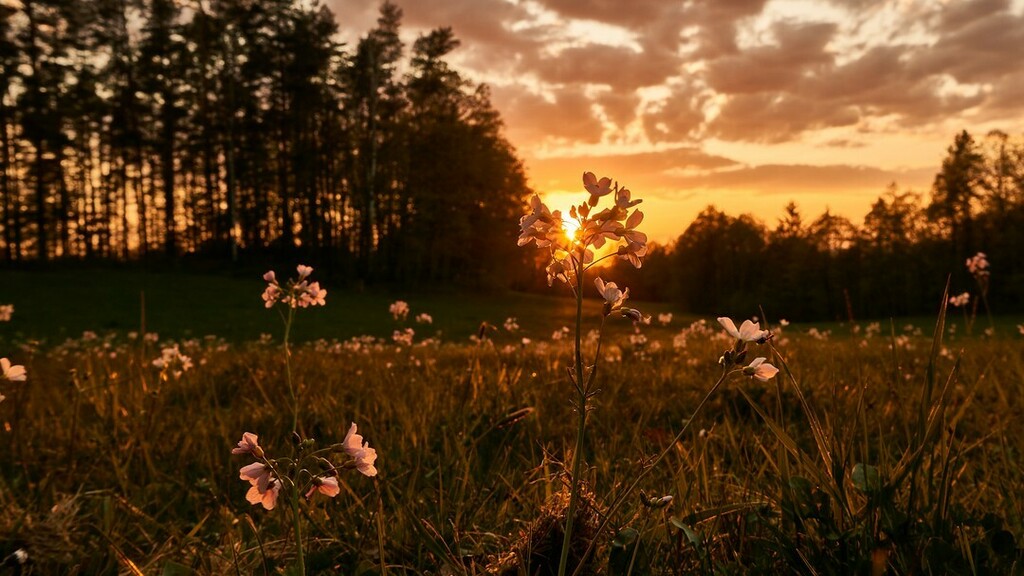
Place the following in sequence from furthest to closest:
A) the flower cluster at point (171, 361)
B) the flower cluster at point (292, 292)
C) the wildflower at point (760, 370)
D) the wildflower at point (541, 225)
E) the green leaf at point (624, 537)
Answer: the flower cluster at point (171, 361) → the flower cluster at point (292, 292) → the green leaf at point (624, 537) → the wildflower at point (541, 225) → the wildflower at point (760, 370)

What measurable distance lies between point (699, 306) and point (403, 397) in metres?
71.9

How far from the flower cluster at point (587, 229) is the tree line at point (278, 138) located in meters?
42.7

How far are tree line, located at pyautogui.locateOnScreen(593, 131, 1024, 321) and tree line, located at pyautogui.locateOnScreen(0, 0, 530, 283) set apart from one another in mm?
27400

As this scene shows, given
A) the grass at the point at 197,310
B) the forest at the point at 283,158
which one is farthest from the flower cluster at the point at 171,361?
the forest at the point at 283,158

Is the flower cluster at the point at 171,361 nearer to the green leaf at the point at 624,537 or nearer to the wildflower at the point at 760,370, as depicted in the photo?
the green leaf at the point at 624,537

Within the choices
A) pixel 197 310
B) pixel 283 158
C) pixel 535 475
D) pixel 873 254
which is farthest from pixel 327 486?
pixel 873 254

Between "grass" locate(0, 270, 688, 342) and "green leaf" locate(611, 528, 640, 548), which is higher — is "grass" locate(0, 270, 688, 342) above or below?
below

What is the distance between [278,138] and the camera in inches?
1912

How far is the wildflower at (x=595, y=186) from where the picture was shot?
1.18m

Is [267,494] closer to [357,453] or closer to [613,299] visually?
[357,453]

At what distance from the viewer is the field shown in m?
1.52

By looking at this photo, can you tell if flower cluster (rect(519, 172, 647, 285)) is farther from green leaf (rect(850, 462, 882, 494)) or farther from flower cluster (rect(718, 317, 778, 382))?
green leaf (rect(850, 462, 882, 494))

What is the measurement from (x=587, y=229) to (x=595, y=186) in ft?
0.29

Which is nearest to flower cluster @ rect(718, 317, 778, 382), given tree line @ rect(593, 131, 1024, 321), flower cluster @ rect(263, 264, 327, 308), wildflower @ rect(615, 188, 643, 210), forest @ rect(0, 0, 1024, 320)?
wildflower @ rect(615, 188, 643, 210)
